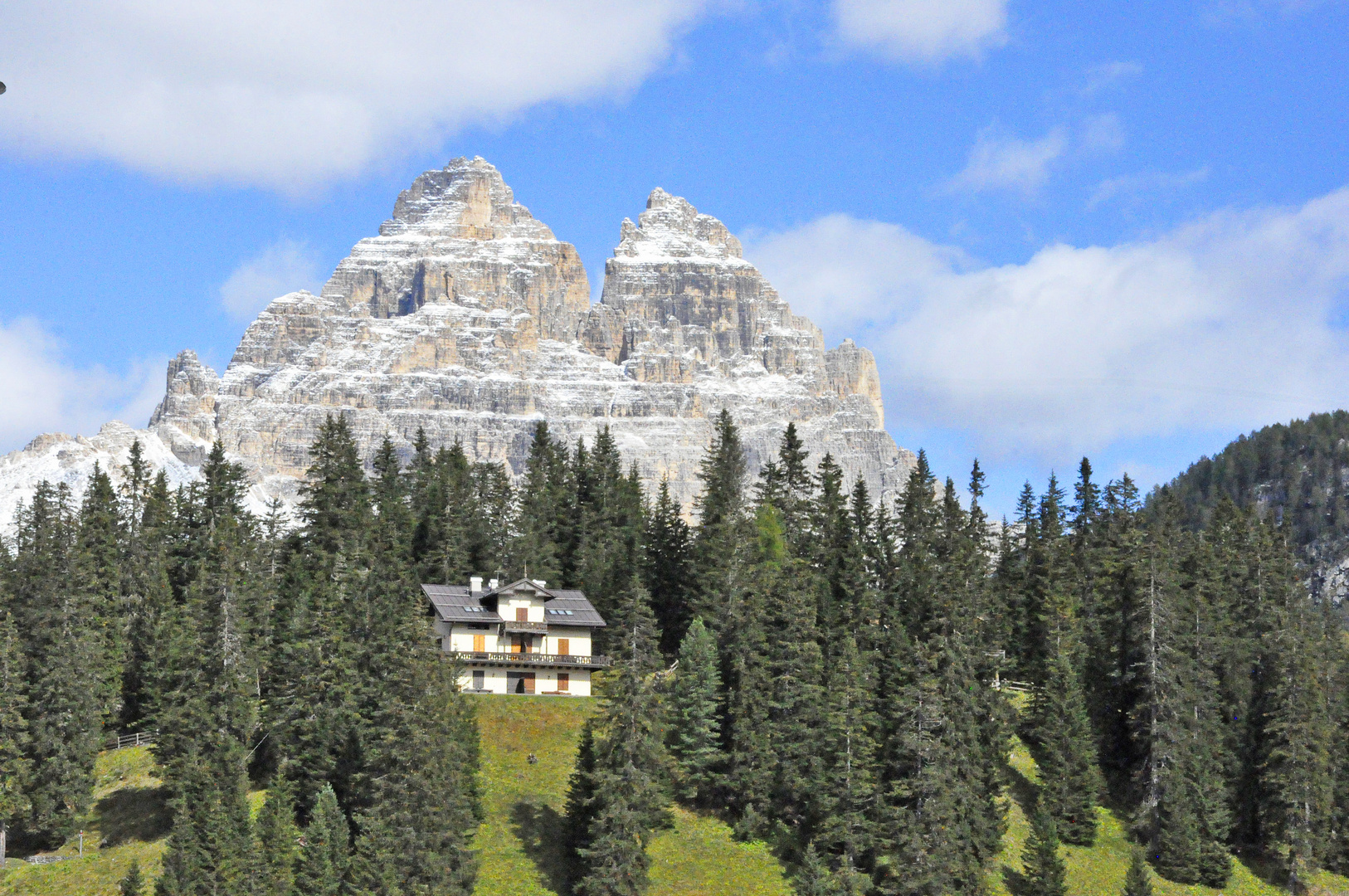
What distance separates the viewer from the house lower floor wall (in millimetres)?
95062

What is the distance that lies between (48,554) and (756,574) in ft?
143

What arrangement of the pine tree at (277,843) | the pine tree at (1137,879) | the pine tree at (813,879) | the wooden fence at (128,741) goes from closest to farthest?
the pine tree at (277,843) → the pine tree at (813,879) → the pine tree at (1137,879) → the wooden fence at (128,741)

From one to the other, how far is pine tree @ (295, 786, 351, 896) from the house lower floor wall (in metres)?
23.7

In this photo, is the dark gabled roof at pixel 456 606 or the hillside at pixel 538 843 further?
the dark gabled roof at pixel 456 606

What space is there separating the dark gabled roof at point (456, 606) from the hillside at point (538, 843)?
704cm

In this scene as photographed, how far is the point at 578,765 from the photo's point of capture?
253 ft

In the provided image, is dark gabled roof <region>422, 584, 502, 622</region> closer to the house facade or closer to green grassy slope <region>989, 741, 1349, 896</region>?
the house facade

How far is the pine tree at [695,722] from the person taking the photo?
8262 cm

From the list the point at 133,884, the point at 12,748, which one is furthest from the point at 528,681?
the point at 133,884

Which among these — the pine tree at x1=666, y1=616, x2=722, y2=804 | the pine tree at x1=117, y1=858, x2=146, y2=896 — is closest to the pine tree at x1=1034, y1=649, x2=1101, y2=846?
the pine tree at x1=666, y1=616, x2=722, y2=804

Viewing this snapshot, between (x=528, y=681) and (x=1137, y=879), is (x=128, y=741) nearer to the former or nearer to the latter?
(x=528, y=681)

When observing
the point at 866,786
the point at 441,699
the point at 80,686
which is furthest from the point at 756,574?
the point at 80,686

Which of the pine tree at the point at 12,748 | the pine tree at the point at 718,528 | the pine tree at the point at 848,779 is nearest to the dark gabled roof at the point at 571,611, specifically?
the pine tree at the point at 718,528

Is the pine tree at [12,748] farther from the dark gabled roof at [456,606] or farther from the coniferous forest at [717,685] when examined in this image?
the dark gabled roof at [456,606]
